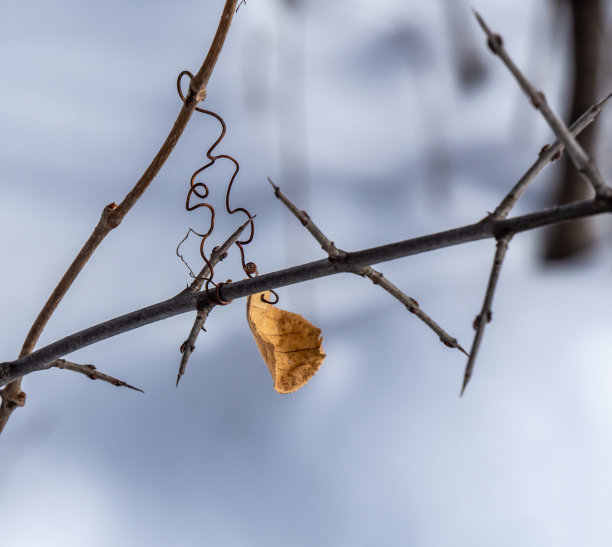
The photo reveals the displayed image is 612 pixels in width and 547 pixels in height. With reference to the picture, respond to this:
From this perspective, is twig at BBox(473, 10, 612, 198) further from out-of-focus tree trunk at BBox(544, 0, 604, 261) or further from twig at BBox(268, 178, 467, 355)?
out-of-focus tree trunk at BBox(544, 0, 604, 261)

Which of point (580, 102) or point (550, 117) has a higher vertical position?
point (580, 102)

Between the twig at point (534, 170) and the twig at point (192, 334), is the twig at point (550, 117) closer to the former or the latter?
the twig at point (534, 170)

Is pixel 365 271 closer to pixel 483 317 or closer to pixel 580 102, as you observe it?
pixel 483 317

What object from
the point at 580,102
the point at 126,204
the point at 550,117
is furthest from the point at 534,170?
the point at 580,102

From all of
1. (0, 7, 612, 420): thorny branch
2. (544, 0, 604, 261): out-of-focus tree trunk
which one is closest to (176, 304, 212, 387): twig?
(0, 7, 612, 420): thorny branch

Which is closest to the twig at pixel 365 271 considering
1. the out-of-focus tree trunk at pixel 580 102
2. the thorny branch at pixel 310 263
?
the thorny branch at pixel 310 263

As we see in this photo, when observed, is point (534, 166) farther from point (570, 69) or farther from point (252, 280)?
point (570, 69)

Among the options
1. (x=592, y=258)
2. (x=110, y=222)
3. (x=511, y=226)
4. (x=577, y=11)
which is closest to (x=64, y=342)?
(x=110, y=222)
